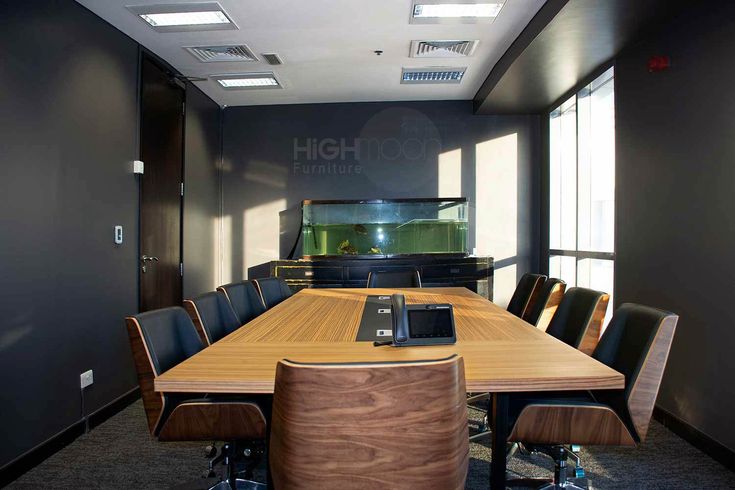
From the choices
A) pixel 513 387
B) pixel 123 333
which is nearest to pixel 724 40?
pixel 513 387

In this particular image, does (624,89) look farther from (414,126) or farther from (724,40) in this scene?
(414,126)

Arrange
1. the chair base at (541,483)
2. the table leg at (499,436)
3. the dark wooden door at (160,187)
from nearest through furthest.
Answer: the table leg at (499,436) < the chair base at (541,483) < the dark wooden door at (160,187)

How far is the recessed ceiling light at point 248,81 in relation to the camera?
4488mm

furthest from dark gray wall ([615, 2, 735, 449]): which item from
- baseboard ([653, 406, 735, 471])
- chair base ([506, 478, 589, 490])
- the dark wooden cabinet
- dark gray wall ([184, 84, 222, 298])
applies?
dark gray wall ([184, 84, 222, 298])

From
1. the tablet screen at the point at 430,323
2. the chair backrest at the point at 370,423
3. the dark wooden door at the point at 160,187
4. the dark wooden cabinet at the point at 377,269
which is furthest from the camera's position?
the dark wooden cabinet at the point at 377,269

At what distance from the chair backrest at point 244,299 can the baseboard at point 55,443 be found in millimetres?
1187

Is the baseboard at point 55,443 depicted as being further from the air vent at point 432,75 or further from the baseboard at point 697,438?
the air vent at point 432,75

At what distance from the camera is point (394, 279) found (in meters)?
3.98

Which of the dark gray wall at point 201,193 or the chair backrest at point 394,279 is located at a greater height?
the dark gray wall at point 201,193

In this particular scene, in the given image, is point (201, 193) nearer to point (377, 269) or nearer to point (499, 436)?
point (377, 269)

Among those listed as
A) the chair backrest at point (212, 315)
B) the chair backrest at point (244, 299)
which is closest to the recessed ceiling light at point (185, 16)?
the chair backrest at point (244, 299)

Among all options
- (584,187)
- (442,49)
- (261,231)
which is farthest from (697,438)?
(261,231)

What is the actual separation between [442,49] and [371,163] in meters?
1.78

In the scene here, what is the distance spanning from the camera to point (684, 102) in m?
2.71
